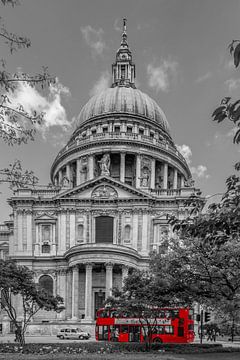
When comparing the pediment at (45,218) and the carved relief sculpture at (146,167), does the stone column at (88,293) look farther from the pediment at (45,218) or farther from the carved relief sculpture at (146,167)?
the carved relief sculpture at (146,167)

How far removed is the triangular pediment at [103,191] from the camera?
78875 millimetres

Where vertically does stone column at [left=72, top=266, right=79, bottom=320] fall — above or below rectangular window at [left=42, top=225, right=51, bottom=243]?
below

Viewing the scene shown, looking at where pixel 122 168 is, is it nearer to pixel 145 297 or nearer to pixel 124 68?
pixel 124 68

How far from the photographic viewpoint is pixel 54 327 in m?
69.6

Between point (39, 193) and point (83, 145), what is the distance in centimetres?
1950

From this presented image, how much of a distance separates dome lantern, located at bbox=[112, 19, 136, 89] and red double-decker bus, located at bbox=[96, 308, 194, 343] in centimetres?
7901

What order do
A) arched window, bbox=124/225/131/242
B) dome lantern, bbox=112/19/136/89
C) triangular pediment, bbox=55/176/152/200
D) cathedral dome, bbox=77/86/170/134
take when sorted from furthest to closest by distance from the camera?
dome lantern, bbox=112/19/136/89, cathedral dome, bbox=77/86/170/134, triangular pediment, bbox=55/176/152/200, arched window, bbox=124/225/131/242

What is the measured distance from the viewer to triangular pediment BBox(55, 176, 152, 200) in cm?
7888

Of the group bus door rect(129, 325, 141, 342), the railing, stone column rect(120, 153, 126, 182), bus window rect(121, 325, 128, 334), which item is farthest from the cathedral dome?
bus door rect(129, 325, 141, 342)

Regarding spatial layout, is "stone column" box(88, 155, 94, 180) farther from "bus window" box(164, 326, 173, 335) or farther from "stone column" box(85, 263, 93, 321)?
"bus window" box(164, 326, 173, 335)

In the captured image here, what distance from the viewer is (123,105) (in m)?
110

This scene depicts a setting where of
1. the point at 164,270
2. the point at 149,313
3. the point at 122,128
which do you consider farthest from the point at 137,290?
the point at 122,128

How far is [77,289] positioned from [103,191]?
16.6 metres

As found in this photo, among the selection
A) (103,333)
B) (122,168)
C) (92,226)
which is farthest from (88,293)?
(122,168)
